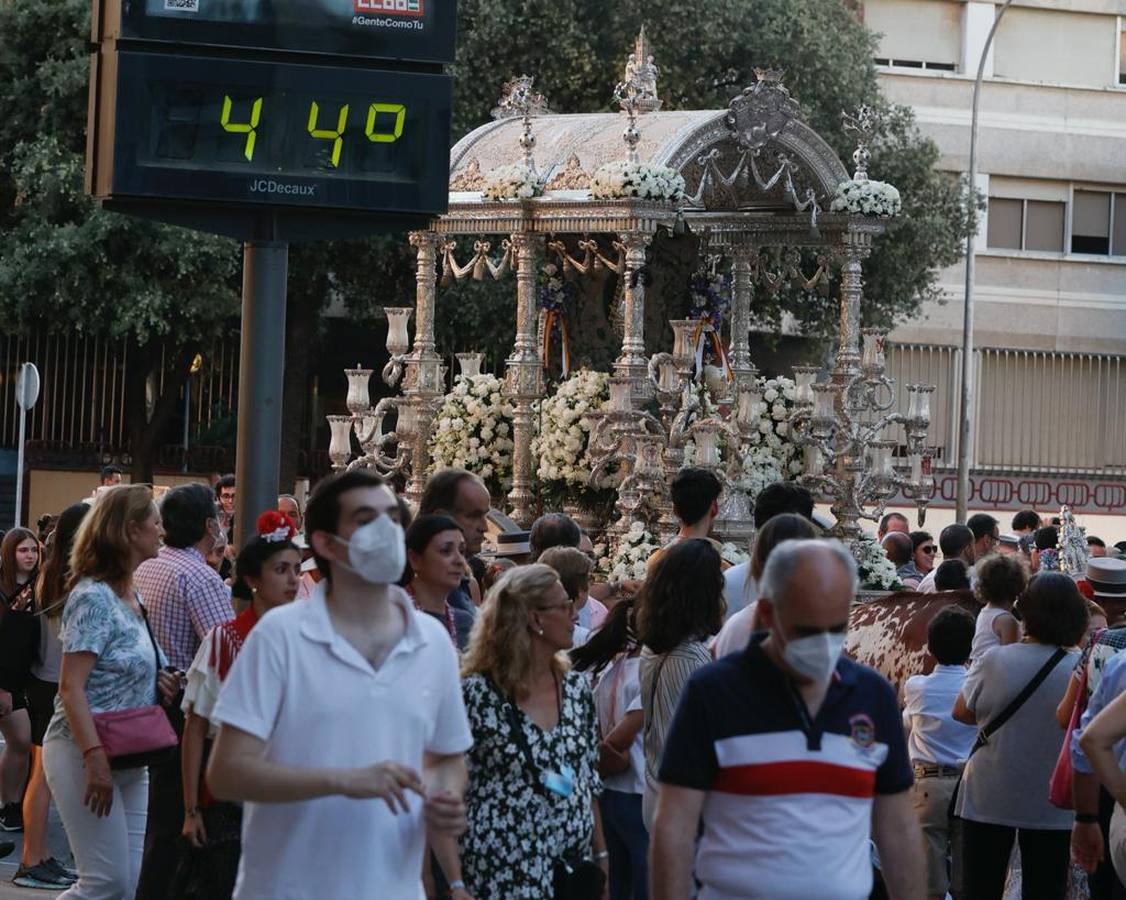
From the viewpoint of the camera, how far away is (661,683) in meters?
7.33

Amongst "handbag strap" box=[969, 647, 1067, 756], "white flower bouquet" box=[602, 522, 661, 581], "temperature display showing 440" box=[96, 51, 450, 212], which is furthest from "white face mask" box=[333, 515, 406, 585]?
"white flower bouquet" box=[602, 522, 661, 581]

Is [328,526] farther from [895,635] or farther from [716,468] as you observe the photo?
[716,468]

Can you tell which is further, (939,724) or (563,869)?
(939,724)

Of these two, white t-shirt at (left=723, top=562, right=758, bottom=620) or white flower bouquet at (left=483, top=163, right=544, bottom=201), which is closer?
white t-shirt at (left=723, top=562, right=758, bottom=620)

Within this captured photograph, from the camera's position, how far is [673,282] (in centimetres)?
1903

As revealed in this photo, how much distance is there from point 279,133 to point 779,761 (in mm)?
5827

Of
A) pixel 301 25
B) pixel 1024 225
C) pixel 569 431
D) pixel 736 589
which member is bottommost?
pixel 736 589

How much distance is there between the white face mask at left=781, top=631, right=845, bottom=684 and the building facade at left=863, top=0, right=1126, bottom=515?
3453 cm

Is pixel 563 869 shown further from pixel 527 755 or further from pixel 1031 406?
pixel 1031 406

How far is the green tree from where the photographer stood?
1123 inches

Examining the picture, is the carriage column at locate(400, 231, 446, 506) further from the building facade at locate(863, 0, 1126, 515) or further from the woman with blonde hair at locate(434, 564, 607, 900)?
the building facade at locate(863, 0, 1126, 515)

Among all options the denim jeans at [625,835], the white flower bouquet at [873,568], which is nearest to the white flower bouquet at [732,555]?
the white flower bouquet at [873,568]

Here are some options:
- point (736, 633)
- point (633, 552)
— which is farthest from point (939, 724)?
point (633, 552)

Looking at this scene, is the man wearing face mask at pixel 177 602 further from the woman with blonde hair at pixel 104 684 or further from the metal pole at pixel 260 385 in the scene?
the metal pole at pixel 260 385
